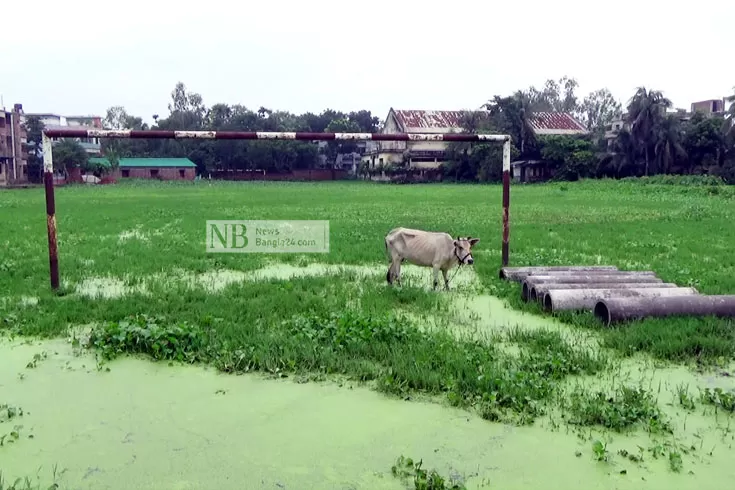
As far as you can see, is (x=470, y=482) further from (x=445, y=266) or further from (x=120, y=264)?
(x=120, y=264)

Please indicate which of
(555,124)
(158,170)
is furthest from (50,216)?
(555,124)

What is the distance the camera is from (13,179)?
50.3 meters

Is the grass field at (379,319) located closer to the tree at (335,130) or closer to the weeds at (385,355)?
the weeds at (385,355)

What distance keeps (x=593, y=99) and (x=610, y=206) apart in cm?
5450

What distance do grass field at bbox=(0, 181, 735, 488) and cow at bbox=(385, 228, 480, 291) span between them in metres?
0.40

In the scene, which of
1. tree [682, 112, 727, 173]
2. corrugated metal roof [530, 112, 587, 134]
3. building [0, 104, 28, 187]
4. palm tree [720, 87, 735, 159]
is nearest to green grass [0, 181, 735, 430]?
palm tree [720, 87, 735, 159]

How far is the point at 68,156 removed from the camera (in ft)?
154

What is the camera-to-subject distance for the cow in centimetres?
797

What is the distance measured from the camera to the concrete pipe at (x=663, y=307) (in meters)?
6.16

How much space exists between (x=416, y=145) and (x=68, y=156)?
2893 centimetres

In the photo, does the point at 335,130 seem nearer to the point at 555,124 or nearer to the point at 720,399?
the point at 555,124

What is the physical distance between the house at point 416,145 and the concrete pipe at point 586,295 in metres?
45.1

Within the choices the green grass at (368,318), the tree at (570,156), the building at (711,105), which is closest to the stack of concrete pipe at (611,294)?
the green grass at (368,318)

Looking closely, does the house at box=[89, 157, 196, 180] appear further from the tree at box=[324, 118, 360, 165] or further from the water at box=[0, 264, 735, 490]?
the water at box=[0, 264, 735, 490]
